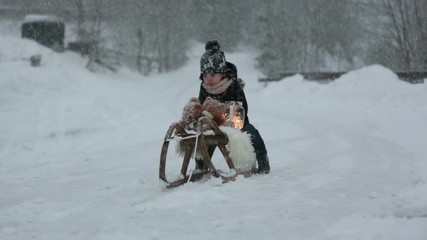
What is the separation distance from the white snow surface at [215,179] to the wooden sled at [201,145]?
0.67ft

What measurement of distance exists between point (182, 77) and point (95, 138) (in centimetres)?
2058

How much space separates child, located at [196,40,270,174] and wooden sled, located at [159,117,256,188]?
14.3 inches

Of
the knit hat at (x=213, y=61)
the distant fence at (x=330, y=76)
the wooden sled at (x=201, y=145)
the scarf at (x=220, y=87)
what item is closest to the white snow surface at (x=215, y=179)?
the wooden sled at (x=201, y=145)

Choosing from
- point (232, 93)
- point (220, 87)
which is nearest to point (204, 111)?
point (220, 87)

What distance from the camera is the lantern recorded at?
6.07 metres

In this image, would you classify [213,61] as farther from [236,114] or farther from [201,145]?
[201,145]

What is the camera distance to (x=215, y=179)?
5.57 m

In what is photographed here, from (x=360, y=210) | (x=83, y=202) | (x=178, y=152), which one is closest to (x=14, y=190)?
(x=83, y=202)

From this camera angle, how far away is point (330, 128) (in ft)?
34.9

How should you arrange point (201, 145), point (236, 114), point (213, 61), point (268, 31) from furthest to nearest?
point (268, 31), point (213, 61), point (236, 114), point (201, 145)

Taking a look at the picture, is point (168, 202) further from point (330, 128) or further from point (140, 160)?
point (330, 128)

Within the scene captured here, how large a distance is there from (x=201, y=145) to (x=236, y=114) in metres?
0.69

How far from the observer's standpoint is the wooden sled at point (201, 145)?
568cm

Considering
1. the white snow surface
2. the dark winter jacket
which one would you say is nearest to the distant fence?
the white snow surface
